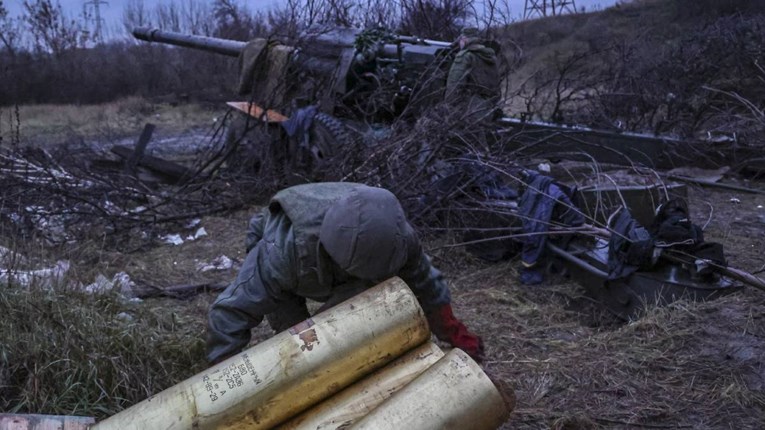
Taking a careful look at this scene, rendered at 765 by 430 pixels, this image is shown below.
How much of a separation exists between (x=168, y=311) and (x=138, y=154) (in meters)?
5.56

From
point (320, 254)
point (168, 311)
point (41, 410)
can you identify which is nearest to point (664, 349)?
point (320, 254)

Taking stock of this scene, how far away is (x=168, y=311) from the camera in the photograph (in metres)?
3.96

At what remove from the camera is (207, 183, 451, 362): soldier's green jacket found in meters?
2.65

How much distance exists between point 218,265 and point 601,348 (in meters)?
3.09

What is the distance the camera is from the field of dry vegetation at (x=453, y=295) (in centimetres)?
305

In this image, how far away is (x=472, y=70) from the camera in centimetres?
684

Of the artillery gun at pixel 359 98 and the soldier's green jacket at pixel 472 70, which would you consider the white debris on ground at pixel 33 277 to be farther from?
the soldier's green jacket at pixel 472 70

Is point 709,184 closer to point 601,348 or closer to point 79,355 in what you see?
point 601,348

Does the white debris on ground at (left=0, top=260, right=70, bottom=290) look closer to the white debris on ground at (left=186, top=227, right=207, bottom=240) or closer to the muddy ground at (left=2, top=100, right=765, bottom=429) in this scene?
the muddy ground at (left=2, top=100, right=765, bottom=429)

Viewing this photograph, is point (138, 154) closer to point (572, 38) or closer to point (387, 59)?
point (387, 59)

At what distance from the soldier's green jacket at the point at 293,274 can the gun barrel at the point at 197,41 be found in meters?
6.59

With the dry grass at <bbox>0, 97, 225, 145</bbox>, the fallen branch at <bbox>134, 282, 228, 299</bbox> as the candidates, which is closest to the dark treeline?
the dry grass at <bbox>0, 97, 225, 145</bbox>

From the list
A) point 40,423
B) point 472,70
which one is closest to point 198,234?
point 472,70

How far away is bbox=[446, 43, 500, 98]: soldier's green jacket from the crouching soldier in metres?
4.02
